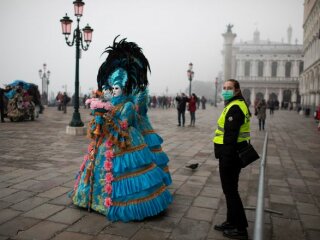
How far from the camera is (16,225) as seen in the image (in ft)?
11.5

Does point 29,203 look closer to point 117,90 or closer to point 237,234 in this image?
point 117,90

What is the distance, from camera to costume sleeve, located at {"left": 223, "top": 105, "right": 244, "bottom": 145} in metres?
3.11

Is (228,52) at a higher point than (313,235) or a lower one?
higher

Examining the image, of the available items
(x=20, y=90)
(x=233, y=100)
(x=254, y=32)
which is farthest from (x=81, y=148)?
(x=254, y=32)

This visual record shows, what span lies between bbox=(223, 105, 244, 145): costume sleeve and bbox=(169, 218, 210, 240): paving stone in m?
1.03

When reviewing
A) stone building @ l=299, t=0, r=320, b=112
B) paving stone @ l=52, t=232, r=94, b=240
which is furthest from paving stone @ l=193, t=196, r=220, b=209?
stone building @ l=299, t=0, r=320, b=112

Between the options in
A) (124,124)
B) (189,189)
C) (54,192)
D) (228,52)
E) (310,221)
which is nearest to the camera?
(124,124)

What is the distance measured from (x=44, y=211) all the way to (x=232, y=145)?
7.71ft

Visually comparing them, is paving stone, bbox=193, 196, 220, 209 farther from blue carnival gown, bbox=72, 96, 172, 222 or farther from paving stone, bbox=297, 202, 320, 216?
paving stone, bbox=297, 202, 320, 216

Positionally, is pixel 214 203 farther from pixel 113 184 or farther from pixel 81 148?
pixel 81 148

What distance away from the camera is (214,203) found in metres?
4.39

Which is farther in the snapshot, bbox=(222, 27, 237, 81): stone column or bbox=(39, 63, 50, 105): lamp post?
bbox=(222, 27, 237, 81): stone column

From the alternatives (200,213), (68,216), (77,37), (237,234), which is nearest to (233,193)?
(237,234)

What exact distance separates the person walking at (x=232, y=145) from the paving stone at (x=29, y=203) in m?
2.32
